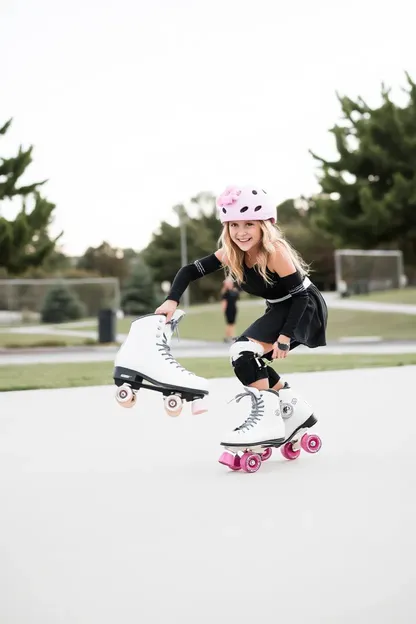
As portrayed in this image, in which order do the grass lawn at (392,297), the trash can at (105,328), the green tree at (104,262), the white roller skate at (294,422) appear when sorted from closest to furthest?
the white roller skate at (294,422) < the trash can at (105,328) < the grass lawn at (392,297) < the green tree at (104,262)

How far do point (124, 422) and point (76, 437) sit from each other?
88 centimetres

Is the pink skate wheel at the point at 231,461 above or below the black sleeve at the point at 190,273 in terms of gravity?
below

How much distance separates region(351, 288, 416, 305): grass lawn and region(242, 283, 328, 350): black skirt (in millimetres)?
35141

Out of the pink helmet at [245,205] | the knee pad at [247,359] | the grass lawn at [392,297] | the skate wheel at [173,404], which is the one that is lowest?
the grass lawn at [392,297]

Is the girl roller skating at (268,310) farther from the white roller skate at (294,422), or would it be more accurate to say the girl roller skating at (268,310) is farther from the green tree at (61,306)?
the green tree at (61,306)

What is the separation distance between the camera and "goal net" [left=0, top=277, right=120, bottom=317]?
122ft

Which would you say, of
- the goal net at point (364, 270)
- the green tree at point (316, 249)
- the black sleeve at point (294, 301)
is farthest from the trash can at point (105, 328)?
the green tree at point (316, 249)

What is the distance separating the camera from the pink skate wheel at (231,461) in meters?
5.62

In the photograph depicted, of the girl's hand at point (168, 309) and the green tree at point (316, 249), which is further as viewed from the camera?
the green tree at point (316, 249)

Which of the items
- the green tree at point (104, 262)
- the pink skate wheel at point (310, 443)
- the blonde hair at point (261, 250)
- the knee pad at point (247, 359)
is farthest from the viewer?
the green tree at point (104, 262)

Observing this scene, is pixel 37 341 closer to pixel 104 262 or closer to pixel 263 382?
pixel 263 382

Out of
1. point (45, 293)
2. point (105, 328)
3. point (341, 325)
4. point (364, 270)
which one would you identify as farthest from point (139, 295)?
point (105, 328)

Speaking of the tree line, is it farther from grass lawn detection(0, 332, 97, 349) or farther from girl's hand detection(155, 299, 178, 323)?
girl's hand detection(155, 299, 178, 323)

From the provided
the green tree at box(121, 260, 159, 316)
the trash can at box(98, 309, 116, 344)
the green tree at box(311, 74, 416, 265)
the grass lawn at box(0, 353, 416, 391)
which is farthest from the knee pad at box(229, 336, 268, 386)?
the green tree at box(121, 260, 159, 316)
